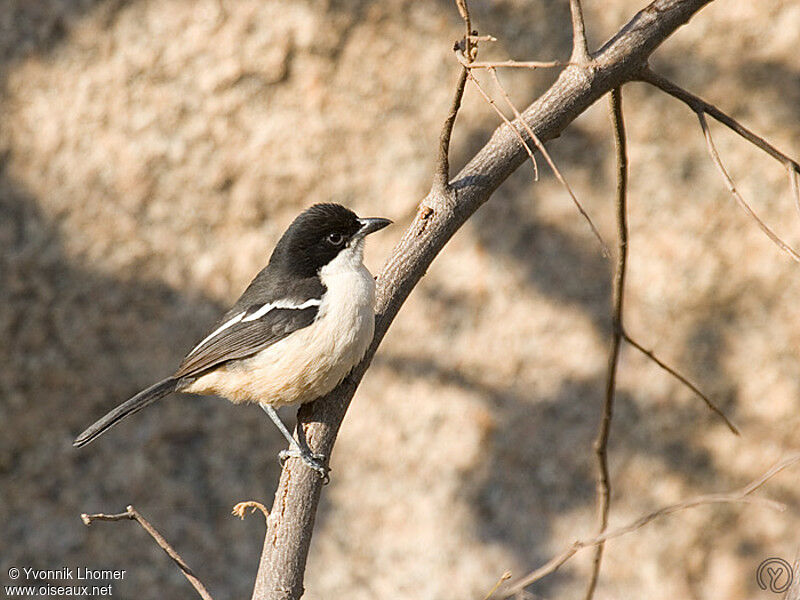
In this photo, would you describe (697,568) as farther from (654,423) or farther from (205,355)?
(205,355)

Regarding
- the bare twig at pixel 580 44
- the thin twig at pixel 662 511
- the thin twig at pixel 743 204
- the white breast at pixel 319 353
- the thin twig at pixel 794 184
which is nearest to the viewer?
the thin twig at pixel 662 511

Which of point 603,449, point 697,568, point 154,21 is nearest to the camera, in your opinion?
point 603,449

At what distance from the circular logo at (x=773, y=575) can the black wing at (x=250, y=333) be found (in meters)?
2.68

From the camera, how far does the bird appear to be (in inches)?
127

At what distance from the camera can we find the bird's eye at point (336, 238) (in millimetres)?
3568

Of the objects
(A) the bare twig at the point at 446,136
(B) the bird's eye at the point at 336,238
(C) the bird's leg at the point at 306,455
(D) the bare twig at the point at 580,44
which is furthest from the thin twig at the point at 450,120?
(C) the bird's leg at the point at 306,455

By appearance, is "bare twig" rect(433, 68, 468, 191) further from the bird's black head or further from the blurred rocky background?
the blurred rocky background

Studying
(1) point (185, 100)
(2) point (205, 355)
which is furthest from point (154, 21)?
(2) point (205, 355)

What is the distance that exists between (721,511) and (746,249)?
4.27 feet

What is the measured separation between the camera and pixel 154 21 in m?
4.27

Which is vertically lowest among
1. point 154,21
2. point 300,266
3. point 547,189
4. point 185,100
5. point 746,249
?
point 746,249

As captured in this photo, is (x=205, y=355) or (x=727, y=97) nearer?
(x=205, y=355)

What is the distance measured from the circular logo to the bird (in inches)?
101

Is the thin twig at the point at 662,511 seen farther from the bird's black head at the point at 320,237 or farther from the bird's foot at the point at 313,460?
the bird's black head at the point at 320,237
